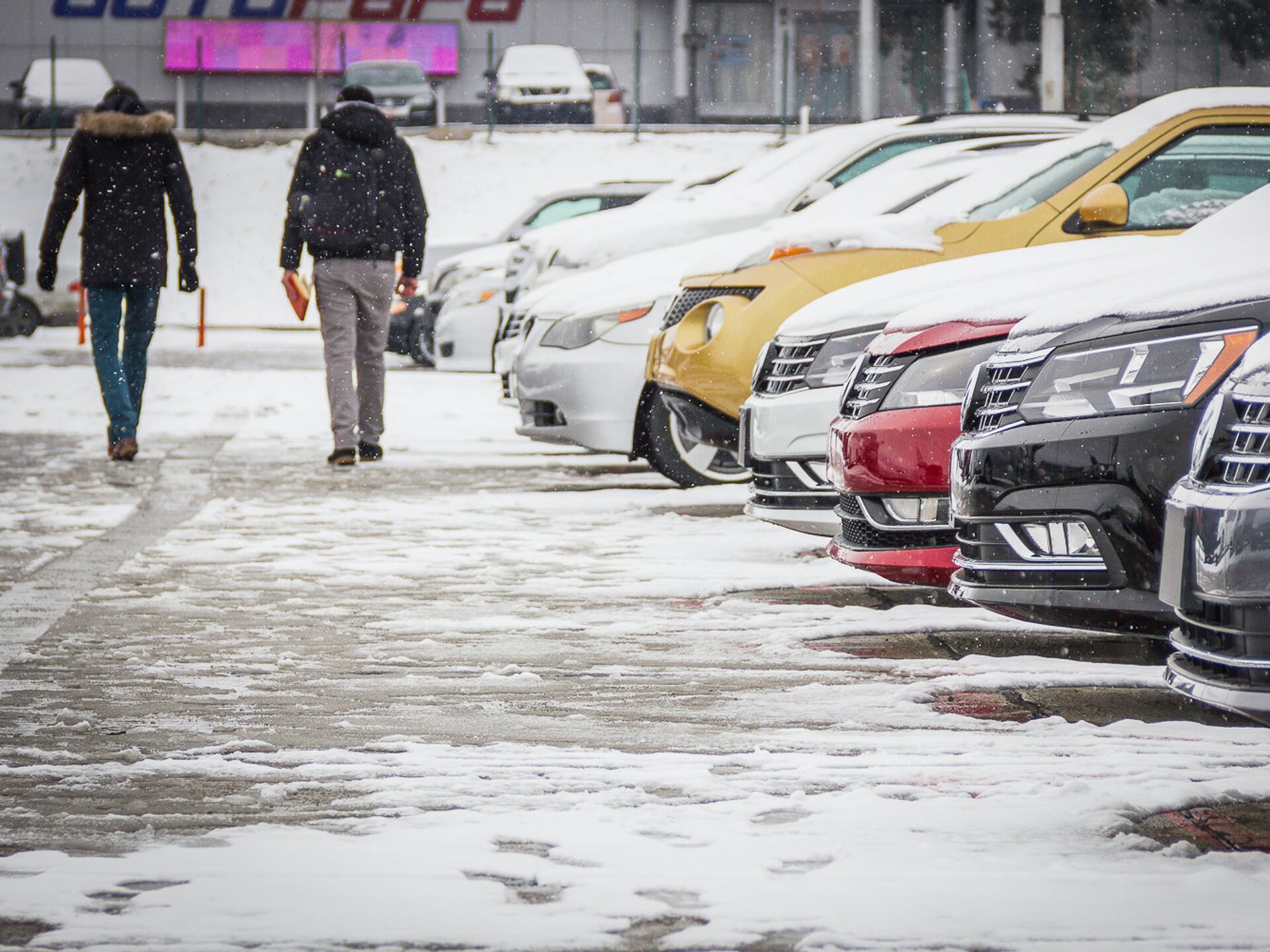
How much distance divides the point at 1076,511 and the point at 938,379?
3.99ft

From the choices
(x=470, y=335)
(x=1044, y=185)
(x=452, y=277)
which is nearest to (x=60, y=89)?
(x=452, y=277)

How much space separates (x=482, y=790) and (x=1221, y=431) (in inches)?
62.1

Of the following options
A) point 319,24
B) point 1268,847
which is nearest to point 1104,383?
point 1268,847

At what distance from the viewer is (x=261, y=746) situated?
4477 mm

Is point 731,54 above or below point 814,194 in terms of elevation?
above

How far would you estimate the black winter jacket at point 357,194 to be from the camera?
10969mm

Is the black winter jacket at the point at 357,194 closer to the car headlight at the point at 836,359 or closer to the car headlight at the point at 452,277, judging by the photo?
the car headlight at the point at 836,359

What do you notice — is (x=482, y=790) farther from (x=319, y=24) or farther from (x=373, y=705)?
(x=319, y=24)

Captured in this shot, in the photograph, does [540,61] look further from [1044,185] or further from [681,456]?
[1044,185]

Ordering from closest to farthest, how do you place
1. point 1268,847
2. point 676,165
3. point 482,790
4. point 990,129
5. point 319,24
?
1. point 1268,847
2. point 482,790
3. point 990,129
4. point 676,165
5. point 319,24

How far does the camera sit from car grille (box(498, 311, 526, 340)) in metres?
11.9

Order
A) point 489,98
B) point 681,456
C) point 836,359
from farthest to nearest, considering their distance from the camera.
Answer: point 489,98, point 681,456, point 836,359

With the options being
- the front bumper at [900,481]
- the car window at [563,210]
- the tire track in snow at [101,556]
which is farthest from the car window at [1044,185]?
the car window at [563,210]

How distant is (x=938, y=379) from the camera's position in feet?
19.1
